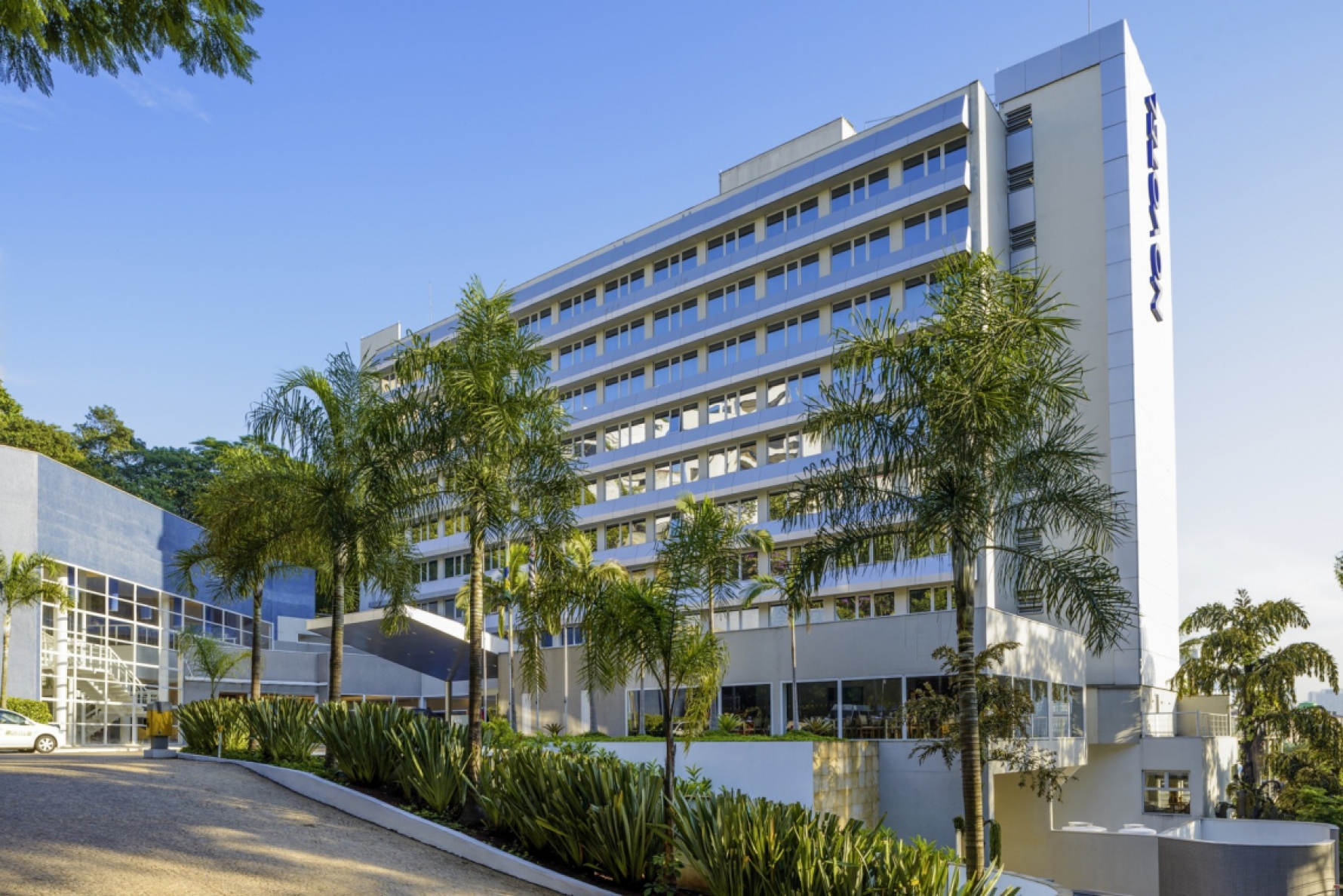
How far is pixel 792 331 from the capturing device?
53219mm

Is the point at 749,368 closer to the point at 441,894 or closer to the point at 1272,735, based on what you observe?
the point at 1272,735

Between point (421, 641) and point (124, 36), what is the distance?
35356 mm

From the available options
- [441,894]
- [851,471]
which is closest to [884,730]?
[851,471]

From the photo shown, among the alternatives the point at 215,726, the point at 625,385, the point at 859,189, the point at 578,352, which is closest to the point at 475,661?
the point at 215,726

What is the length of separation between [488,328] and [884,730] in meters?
15.3

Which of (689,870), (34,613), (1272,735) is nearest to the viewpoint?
(689,870)

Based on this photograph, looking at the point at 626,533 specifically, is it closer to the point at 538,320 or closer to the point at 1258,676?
the point at 538,320

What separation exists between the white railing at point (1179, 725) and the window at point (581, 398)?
3384 centimetres

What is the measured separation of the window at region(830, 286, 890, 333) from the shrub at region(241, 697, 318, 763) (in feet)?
106

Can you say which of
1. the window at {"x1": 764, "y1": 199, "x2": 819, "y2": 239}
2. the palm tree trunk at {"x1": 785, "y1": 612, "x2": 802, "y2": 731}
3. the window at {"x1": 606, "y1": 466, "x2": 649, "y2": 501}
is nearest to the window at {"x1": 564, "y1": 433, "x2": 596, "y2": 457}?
the window at {"x1": 606, "y1": 466, "x2": 649, "y2": 501}

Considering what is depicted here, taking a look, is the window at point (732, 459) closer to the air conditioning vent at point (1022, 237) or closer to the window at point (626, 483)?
the window at point (626, 483)

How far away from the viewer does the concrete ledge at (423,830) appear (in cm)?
1367

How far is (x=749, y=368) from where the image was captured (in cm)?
5394

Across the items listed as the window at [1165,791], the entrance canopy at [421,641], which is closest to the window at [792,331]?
the entrance canopy at [421,641]
